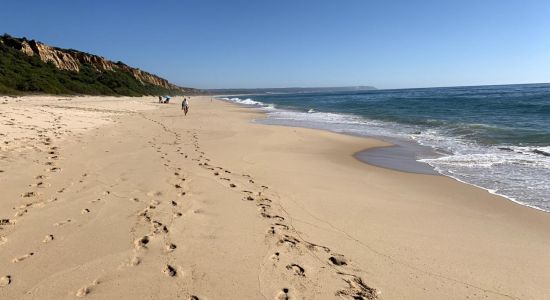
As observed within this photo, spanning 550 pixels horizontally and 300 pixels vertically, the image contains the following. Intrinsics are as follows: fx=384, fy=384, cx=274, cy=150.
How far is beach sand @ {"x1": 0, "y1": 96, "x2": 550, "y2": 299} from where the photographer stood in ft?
11.6

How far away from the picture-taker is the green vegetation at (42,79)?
35916 millimetres

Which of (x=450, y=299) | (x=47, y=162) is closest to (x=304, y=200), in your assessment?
(x=450, y=299)

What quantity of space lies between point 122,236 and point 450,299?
11.4 ft

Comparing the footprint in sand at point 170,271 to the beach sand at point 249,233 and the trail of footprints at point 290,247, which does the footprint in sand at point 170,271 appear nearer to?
the beach sand at point 249,233

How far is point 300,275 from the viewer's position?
374cm

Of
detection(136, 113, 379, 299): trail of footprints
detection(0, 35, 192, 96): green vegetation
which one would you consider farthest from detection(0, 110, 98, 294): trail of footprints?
detection(0, 35, 192, 96): green vegetation

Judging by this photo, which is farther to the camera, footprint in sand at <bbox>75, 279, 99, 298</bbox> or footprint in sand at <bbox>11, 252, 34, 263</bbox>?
footprint in sand at <bbox>11, 252, 34, 263</bbox>

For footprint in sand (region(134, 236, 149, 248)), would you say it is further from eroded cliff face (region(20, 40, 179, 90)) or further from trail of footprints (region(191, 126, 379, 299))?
eroded cliff face (region(20, 40, 179, 90))

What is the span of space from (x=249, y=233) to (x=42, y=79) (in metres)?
44.6

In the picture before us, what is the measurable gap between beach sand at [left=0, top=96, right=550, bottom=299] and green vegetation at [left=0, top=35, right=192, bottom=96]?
31269mm

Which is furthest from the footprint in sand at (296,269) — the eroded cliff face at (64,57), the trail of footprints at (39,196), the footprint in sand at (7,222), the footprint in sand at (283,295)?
the eroded cliff face at (64,57)

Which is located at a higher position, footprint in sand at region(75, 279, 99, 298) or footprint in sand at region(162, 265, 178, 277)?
footprint in sand at region(75, 279, 99, 298)

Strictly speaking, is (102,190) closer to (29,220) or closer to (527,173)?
(29,220)

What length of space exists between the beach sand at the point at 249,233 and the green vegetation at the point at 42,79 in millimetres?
31269
